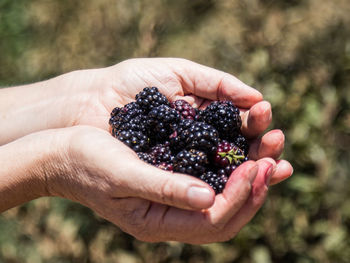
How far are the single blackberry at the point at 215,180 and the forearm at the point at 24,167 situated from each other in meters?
0.95

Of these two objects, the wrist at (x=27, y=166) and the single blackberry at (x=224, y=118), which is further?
the single blackberry at (x=224, y=118)

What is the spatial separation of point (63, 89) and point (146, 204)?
1.70 m

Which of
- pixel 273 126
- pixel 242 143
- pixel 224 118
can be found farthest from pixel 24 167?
pixel 273 126

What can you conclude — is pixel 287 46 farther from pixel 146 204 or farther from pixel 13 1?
pixel 13 1

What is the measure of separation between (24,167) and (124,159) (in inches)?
32.9

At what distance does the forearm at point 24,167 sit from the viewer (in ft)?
8.68

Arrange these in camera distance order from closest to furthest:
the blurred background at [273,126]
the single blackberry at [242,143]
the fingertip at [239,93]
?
1. the single blackberry at [242,143]
2. the fingertip at [239,93]
3. the blurred background at [273,126]

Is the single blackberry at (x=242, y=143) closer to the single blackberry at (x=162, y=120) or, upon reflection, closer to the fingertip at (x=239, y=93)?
the fingertip at (x=239, y=93)

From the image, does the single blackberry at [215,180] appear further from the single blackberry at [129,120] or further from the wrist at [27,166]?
the wrist at [27,166]

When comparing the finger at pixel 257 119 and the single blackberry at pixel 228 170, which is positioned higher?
the finger at pixel 257 119

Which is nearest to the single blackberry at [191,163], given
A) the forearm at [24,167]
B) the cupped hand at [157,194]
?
the cupped hand at [157,194]

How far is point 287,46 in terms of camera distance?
388cm

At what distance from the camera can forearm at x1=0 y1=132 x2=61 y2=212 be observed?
2.64m

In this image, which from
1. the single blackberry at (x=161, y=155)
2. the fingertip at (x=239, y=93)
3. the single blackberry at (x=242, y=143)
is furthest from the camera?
the fingertip at (x=239, y=93)
